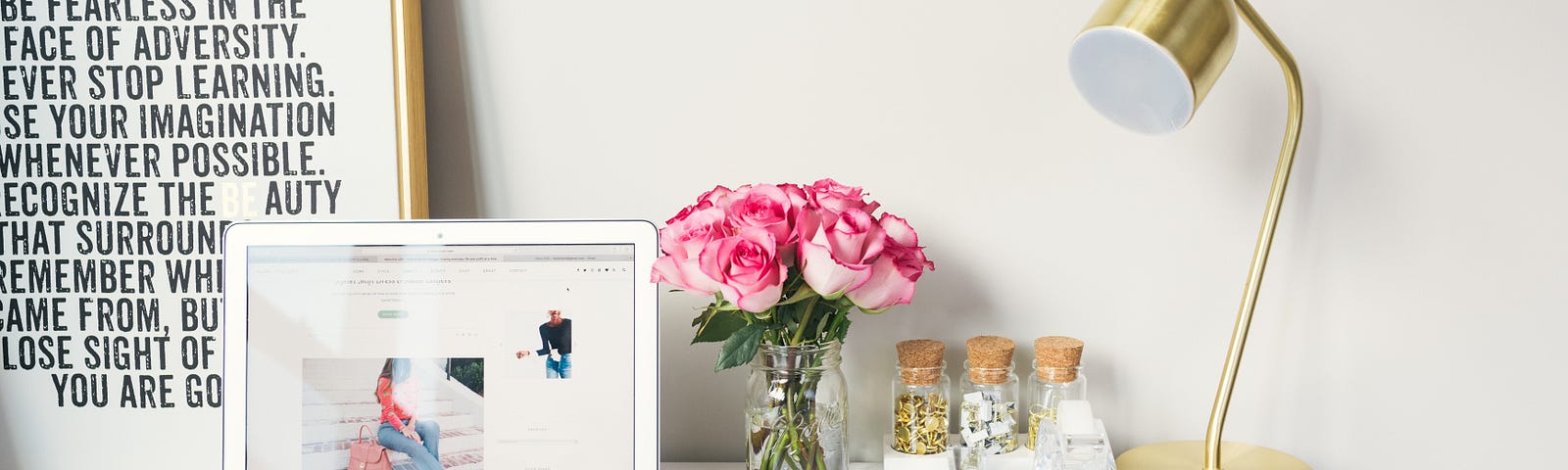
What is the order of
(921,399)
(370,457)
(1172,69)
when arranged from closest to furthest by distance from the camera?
(1172,69)
(370,457)
(921,399)

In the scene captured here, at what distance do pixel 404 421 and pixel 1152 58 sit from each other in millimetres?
646

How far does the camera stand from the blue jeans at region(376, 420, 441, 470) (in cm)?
74

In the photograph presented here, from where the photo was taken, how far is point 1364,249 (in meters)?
0.87

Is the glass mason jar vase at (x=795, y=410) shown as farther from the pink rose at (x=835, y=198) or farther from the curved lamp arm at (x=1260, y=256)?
the curved lamp arm at (x=1260, y=256)

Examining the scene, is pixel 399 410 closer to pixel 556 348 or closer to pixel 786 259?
pixel 556 348

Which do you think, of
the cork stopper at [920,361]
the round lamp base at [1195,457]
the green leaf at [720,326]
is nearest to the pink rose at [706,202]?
the green leaf at [720,326]

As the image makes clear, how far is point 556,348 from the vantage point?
2.44 ft

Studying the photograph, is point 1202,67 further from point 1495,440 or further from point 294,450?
point 294,450

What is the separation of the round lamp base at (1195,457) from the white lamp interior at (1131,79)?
0.32 m

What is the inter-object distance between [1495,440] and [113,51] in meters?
1.38

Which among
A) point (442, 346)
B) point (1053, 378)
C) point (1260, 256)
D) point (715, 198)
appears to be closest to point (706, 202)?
point (715, 198)

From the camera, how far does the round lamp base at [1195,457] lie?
83cm

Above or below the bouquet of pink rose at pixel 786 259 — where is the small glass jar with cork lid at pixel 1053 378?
below

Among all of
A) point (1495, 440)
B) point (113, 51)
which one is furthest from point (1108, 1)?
point (113, 51)
